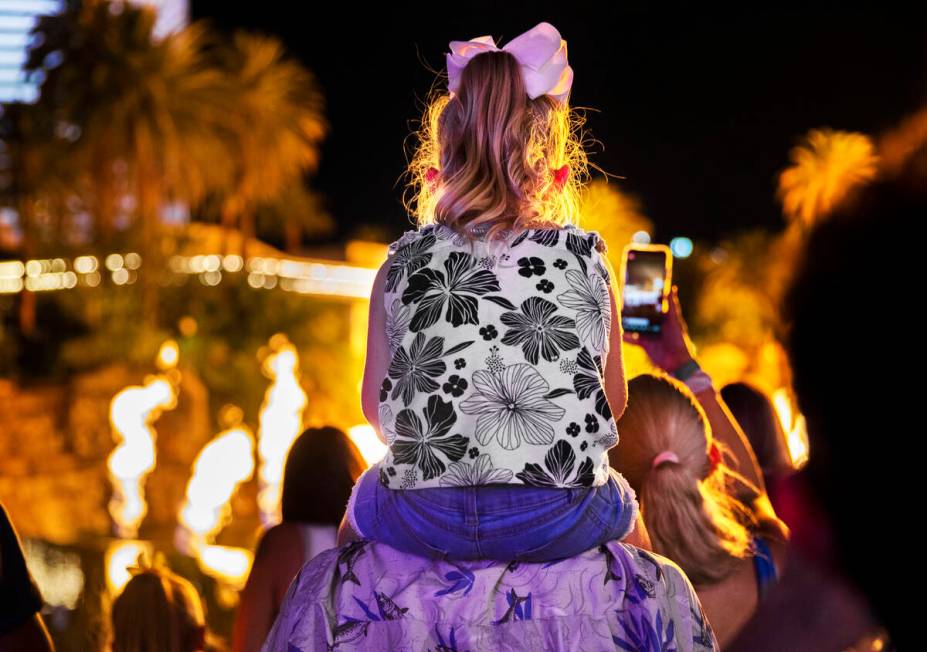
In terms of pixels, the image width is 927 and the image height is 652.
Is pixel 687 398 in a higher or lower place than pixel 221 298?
higher

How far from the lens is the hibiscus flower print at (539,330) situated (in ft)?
6.72

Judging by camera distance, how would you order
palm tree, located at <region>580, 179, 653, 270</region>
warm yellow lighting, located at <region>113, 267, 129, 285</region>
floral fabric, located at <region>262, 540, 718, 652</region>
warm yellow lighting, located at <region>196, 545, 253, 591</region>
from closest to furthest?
floral fabric, located at <region>262, 540, 718, 652</region> < warm yellow lighting, located at <region>196, 545, 253, 591</region> < warm yellow lighting, located at <region>113, 267, 129, 285</region> < palm tree, located at <region>580, 179, 653, 270</region>

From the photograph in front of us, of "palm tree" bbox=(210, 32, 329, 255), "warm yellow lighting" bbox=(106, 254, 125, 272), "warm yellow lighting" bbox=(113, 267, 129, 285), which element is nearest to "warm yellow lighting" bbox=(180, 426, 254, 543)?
"warm yellow lighting" bbox=(113, 267, 129, 285)

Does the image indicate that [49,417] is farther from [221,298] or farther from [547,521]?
[547,521]

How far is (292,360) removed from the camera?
23797 millimetres

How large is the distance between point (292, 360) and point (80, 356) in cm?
862

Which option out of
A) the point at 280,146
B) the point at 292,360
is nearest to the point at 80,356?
the point at 292,360

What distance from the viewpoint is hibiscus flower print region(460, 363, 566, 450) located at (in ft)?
6.62

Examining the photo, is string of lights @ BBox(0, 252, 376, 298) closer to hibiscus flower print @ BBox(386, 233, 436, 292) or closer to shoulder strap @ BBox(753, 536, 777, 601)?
shoulder strap @ BBox(753, 536, 777, 601)

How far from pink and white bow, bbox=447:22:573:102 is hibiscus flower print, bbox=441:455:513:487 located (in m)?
0.76

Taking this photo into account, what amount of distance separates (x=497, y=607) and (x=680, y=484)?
2.48 feet

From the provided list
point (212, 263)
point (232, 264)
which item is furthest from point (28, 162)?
point (232, 264)

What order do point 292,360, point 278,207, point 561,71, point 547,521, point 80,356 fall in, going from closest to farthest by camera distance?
point 547,521 < point 561,71 < point 292,360 < point 80,356 < point 278,207

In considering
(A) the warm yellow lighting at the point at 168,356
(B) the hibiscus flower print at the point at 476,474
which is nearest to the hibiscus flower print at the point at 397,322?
(B) the hibiscus flower print at the point at 476,474
